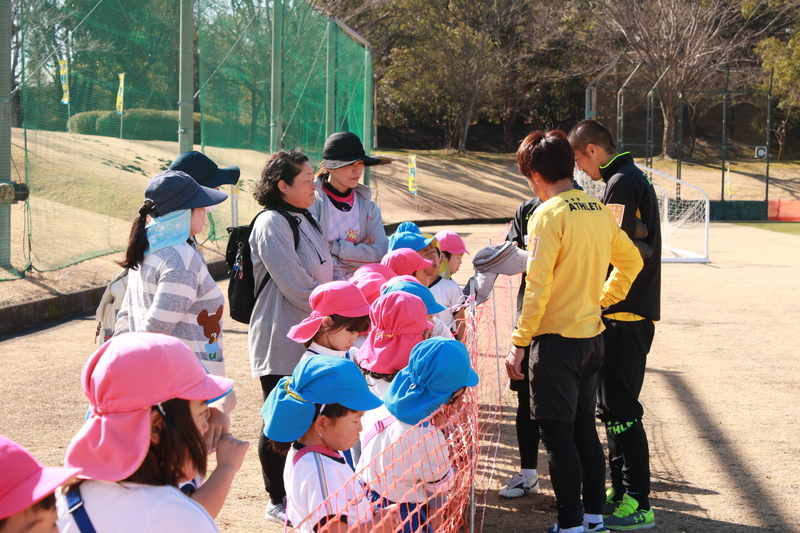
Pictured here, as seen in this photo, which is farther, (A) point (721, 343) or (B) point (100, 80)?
(B) point (100, 80)

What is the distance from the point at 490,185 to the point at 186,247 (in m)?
30.4

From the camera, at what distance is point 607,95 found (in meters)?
29.9

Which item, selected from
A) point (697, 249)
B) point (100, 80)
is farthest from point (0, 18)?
point (697, 249)

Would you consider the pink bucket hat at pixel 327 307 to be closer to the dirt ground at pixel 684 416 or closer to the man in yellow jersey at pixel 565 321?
the man in yellow jersey at pixel 565 321

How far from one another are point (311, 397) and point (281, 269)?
132 cm

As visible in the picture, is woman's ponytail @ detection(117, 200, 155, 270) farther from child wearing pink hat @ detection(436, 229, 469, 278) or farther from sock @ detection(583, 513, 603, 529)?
child wearing pink hat @ detection(436, 229, 469, 278)

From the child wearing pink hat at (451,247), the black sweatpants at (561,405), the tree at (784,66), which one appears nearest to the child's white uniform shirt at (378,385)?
the black sweatpants at (561,405)

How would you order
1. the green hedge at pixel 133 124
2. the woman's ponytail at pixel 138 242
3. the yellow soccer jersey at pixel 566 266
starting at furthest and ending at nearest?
the green hedge at pixel 133 124 < the yellow soccer jersey at pixel 566 266 < the woman's ponytail at pixel 138 242

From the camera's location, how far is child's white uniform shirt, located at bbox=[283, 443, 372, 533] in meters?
2.24

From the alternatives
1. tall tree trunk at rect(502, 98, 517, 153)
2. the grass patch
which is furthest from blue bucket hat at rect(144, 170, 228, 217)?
tall tree trunk at rect(502, 98, 517, 153)

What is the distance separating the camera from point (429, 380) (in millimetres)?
2752

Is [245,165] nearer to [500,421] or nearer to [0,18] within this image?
[0,18]

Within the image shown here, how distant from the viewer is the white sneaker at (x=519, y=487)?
3893mm

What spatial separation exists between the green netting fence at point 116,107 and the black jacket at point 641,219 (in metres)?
6.78
